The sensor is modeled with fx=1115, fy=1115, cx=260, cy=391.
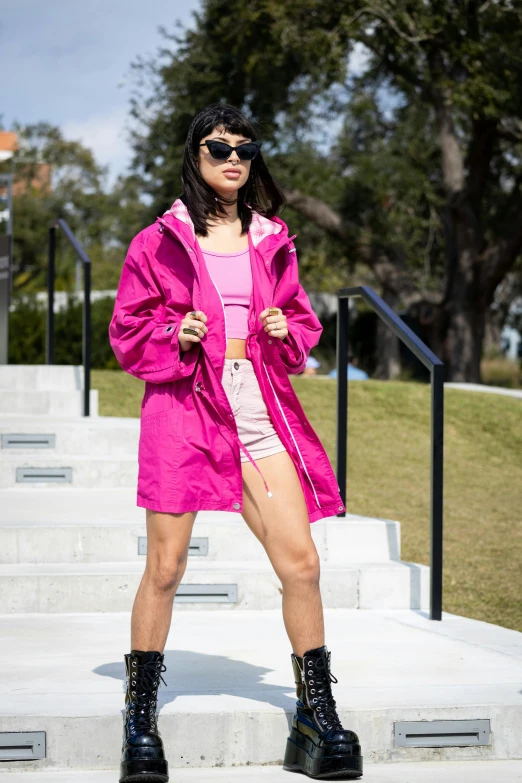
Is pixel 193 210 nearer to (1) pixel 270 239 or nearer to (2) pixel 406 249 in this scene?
(1) pixel 270 239

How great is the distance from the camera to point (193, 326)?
2920 mm

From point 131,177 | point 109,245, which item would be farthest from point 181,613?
point 109,245

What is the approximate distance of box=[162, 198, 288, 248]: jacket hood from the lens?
313 centimetres

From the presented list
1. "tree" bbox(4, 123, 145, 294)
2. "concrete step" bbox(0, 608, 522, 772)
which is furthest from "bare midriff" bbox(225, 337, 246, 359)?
"tree" bbox(4, 123, 145, 294)

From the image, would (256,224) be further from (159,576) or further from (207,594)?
(207,594)

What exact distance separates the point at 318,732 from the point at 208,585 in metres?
1.71

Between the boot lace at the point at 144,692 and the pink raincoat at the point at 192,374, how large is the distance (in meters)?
0.44

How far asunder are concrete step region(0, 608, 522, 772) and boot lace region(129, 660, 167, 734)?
153 millimetres

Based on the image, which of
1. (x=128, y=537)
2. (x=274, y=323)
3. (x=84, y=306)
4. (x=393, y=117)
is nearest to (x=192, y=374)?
(x=274, y=323)

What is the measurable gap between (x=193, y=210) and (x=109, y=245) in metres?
55.5

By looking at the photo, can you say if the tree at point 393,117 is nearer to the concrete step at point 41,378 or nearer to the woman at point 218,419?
the concrete step at point 41,378

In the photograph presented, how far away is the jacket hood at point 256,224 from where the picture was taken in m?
3.13

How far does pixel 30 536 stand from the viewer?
192 inches

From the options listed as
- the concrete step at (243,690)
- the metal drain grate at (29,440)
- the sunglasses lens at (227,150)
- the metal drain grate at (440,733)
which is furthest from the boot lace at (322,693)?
the metal drain grate at (29,440)
